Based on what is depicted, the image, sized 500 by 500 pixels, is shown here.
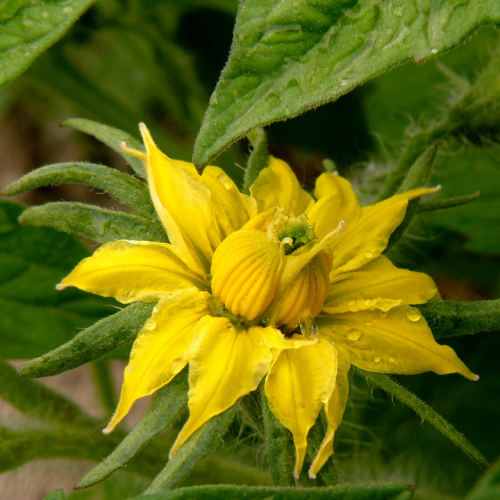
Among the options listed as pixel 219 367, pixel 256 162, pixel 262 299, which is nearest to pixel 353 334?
pixel 262 299

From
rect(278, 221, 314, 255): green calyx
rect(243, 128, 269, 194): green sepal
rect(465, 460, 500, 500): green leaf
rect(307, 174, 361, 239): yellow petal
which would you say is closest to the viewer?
rect(465, 460, 500, 500): green leaf

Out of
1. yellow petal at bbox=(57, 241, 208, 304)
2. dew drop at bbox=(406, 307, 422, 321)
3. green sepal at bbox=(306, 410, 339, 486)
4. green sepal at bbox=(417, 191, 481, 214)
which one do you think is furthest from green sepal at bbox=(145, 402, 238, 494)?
green sepal at bbox=(417, 191, 481, 214)

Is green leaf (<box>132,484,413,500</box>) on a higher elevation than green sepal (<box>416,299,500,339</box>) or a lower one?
higher

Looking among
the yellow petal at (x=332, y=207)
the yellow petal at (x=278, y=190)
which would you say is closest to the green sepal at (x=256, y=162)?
the yellow petal at (x=278, y=190)

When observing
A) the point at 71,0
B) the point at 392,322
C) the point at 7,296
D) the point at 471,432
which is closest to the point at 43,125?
the point at 7,296

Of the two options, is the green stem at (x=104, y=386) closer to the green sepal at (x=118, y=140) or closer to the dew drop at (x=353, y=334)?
the green sepal at (x=118, y=140)

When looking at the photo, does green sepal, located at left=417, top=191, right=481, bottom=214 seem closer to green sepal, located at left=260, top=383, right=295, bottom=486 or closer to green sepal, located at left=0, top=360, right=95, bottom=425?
green sepal, located at left=260, top=383, right=295, bottom=486
